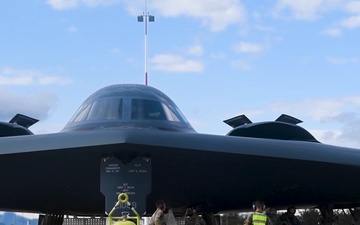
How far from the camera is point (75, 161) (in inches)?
409

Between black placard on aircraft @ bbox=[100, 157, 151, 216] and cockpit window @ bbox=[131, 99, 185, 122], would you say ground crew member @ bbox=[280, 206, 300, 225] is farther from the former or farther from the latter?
black placard on aircraft @ bbox=[100, 157, 151, 216]

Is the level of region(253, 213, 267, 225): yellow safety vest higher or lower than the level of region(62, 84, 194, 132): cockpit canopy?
lower

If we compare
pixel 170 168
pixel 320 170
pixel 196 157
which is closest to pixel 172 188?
pixel 170 168

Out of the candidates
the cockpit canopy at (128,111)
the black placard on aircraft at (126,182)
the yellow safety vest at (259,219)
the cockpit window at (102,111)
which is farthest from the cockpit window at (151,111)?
the yellow safety vest at (259,219)

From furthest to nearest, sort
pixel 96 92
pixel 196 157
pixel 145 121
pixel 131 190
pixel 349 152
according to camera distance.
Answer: pixel 96 92 → pixel 145 121 → pixel 349 152 → pixel 196 157 → pixel 131 190

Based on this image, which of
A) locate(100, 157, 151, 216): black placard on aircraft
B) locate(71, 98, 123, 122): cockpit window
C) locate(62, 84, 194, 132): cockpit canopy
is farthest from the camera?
locate(71, 98, 123, 122): cockpit window

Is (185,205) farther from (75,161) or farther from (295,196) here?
(75,161)

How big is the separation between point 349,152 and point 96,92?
629 cm

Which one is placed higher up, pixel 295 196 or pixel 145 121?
pixel 145 121

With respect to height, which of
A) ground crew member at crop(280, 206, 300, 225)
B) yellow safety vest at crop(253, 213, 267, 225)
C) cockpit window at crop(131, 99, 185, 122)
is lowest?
yellow safety vest at crop(253, 213, 267, 225)

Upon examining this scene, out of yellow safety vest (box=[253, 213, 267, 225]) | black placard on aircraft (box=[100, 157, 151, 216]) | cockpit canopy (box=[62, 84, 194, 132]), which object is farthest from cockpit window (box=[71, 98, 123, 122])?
yellow safety vest (box=[253, 213, 267, 225])

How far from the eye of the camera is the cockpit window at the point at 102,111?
12.3 m

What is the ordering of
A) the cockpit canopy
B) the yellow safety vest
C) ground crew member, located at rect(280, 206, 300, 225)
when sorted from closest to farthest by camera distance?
the yellow safety vest, the cockpit canopy, ground crew member, located at rect(280, 206, 300, 225)

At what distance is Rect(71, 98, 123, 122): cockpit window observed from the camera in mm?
12265
